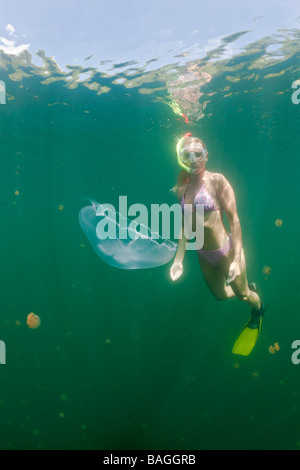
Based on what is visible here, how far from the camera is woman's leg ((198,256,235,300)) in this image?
16.3 ft

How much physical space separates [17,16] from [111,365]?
Answer: 37.1 ft

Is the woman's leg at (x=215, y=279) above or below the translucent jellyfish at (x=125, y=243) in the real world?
below

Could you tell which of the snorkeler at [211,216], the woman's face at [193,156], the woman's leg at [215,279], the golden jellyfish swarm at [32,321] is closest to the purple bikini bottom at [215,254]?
the snorkeler at [211,216]

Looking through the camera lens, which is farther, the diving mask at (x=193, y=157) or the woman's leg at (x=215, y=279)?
the woman's leg at (x=215, y=279)

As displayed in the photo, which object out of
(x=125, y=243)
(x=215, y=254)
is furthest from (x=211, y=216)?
(x=125, y=243)

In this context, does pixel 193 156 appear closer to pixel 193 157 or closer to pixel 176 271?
pixel 193 157

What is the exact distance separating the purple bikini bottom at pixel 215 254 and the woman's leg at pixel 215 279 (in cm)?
16

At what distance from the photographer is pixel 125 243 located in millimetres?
6434

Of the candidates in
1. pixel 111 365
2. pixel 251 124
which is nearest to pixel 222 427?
pixel 111 365

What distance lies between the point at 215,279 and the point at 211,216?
1424mm

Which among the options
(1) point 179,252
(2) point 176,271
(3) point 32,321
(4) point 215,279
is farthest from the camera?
(3) point 32,321

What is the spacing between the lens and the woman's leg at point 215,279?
496 centimetres

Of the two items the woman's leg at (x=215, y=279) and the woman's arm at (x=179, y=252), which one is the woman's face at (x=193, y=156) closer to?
the woman's arm at (x=179, y=252)

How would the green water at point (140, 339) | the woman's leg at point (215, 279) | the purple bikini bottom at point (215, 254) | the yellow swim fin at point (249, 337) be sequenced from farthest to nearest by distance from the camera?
the green water at point (140, 339)
the yellow swim fin at point (249, 337)
the woman's leg at point (215, 279)
the purple bikini bottom at point (215, 254)
